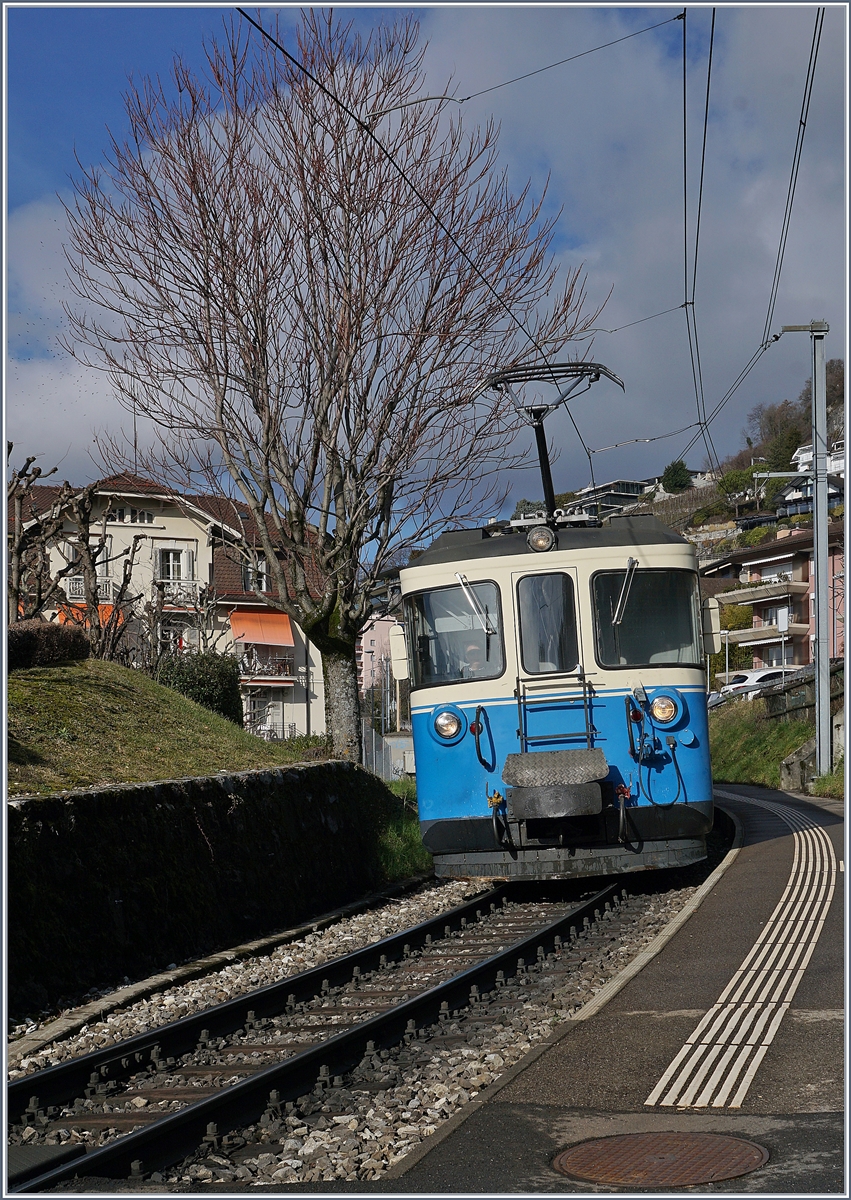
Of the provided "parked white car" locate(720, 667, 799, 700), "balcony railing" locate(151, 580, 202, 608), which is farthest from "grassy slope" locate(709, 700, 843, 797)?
"balcony railing" locate(151, 580, 202, 608)

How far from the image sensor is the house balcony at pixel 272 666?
1652 inches

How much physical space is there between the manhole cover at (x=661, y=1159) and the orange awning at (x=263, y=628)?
39.2 metres

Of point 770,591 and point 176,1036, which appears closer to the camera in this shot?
point 176,1036

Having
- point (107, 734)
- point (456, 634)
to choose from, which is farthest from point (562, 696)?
point (107, 734)

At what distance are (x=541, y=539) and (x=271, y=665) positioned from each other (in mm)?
34083

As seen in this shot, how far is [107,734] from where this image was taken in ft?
41.5

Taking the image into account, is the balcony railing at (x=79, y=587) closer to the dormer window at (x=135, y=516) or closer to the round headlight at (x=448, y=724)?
the dormer window at (x=135, y=516)

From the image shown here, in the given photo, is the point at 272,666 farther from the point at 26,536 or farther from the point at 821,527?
the point at 26,536

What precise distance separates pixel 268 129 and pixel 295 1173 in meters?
15.2

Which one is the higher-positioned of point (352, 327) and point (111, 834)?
point (352, 327)

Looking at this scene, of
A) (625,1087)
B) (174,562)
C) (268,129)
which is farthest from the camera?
(174,562)

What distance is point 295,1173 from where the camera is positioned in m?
4.58

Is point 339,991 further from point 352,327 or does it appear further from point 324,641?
point 352,327

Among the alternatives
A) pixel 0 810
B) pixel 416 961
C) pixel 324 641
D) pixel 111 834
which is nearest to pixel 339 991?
pixel 416 961
